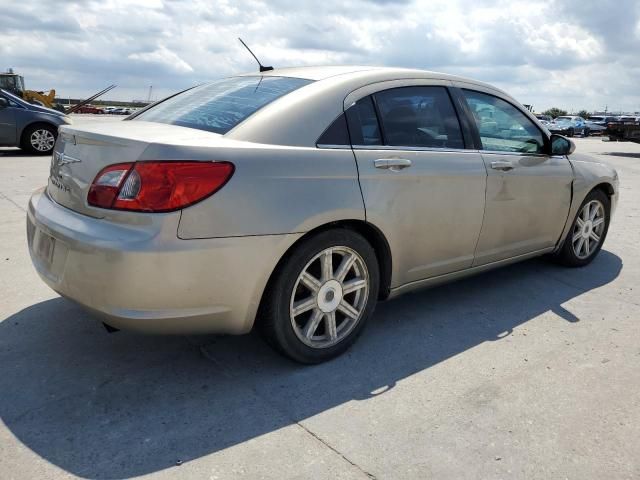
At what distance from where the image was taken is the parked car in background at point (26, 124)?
11766 mm

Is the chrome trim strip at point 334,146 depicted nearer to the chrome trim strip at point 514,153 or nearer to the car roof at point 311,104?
the car roof at point 311,104

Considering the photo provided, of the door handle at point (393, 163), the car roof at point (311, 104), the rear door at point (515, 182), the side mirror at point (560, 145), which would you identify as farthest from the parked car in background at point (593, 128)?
the door handle at point (393, 163)

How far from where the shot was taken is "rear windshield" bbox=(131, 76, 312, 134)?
3016mm

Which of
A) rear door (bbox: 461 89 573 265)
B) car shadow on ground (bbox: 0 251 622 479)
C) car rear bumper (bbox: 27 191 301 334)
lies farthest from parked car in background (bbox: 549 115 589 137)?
car rear bumper (bbox: 27 191 301 334)

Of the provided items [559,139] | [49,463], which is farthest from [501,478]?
[559,139]

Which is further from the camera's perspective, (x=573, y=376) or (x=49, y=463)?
(x=573, y=376)

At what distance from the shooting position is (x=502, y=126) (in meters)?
4.13

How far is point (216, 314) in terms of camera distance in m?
2.68

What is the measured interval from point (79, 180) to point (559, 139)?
343cm

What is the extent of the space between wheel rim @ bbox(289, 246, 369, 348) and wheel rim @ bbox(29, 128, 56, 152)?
11.0 meters

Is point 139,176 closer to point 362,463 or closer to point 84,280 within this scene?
point 84,280

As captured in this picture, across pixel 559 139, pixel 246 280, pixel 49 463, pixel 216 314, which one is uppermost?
pixel 559 139

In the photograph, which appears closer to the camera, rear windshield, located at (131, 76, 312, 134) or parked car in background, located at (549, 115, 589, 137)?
rear windshield, located at (131, 76, 312, 134)

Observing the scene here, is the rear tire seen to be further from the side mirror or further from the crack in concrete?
the side mirror
